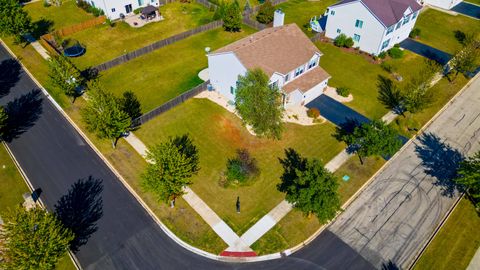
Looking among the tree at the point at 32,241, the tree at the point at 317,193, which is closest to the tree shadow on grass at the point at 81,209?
the tree at the point at 32,241

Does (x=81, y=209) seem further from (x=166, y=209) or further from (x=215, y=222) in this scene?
(x=215, y=222)

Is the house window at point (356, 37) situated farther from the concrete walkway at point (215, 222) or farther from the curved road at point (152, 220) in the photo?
the concrete walkway at point (215, 222)

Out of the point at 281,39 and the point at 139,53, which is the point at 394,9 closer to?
the point at 281,39

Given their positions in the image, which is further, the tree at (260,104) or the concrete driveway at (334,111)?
the concrete driveway at (334,111)

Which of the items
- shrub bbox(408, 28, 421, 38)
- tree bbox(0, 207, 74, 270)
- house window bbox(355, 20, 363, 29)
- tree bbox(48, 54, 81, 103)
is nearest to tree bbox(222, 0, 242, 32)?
house window bbox(355, 20, 363, 29)

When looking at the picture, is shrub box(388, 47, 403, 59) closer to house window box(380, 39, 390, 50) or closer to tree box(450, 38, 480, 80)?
house window box(380, 39, 390, 50)

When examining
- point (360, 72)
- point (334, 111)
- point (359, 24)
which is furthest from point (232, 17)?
point (334, 111)

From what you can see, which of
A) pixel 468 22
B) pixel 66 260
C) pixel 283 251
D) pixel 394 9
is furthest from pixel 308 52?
pixel 468 22
